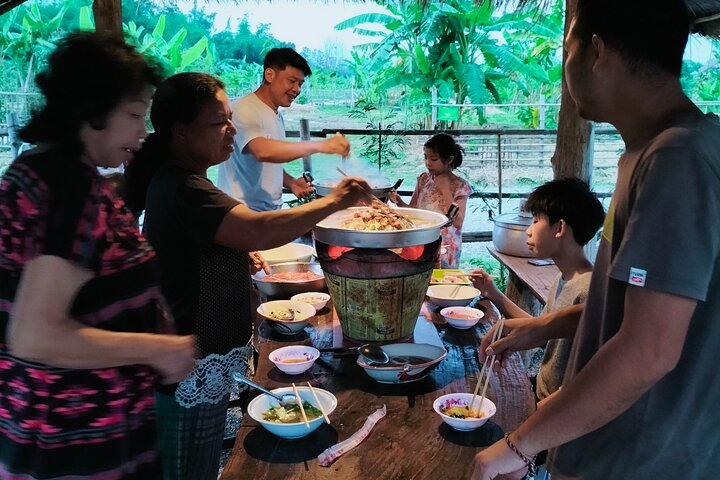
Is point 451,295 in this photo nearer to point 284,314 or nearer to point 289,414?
point 284,314

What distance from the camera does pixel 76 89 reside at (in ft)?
4.31

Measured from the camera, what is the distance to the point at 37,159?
1.25 metres

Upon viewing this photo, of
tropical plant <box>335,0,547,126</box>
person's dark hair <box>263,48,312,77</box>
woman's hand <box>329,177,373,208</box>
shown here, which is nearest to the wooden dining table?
woman's hand <box>329,177,373,208</box>

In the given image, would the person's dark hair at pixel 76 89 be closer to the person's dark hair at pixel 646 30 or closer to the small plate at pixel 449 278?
the person's dark hair at pixel 646 30

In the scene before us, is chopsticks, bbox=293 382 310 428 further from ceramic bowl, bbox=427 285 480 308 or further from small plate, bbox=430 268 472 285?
small plate, bbox=430 268 472 285

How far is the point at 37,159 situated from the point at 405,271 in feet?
4.34

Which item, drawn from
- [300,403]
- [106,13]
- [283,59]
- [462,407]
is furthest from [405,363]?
[106,13]

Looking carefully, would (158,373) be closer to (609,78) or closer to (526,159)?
(609,78)

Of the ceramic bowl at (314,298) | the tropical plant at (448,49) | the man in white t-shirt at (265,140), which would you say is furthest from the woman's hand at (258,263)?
the tropical plant at (448,49)

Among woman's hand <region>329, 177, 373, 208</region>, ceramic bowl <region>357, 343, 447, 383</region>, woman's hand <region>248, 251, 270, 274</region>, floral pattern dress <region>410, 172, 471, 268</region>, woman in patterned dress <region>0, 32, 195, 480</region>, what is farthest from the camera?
floral pattern dress <region>410, 172, 471, 268</region>

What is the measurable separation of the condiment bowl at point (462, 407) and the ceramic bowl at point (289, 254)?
1.60 meters

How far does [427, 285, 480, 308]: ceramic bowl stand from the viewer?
2662mm

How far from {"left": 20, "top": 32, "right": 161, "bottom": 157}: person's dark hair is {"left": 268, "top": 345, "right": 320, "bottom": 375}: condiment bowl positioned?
1041mm

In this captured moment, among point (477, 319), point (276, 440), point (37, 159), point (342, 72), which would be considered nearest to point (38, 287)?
point (37, 159)
